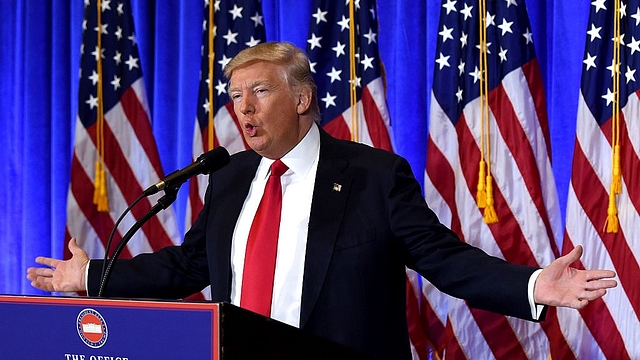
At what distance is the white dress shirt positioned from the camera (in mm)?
2648

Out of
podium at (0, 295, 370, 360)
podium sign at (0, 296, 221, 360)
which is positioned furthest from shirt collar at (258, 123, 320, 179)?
podium sign at (0, 296, 221, 360)

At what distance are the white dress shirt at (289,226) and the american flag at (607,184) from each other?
4.73ft

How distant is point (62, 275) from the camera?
2.81m

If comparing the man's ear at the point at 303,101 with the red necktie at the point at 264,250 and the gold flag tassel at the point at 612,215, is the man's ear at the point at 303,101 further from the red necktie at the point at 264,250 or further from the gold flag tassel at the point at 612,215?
the gold flag tassel at the point at 612,215

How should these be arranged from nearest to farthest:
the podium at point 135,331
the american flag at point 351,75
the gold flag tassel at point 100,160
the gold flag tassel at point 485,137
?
the podium at point 135,331
the gold flag tassel at point 485,137
the american flag at point 351,75
the gold flag tassel at point 100,160

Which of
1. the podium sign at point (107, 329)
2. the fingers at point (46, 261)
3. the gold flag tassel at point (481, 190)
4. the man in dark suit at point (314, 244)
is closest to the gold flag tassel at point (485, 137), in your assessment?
the gold flag tassel at point (481, 190)

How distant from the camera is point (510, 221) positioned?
393 cm

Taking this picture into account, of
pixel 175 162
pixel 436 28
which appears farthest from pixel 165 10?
pixel 436 28

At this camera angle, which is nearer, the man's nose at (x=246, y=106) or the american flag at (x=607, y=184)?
the man's nose at (x=246, y=106)

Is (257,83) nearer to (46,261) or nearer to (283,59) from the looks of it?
(283,59)

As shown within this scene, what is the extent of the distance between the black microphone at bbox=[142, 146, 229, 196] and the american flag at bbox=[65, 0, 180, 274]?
2419mm

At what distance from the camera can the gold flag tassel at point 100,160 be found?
15.6 feet

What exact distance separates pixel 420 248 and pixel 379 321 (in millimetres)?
252

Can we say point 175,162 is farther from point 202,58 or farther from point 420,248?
point 420,248
